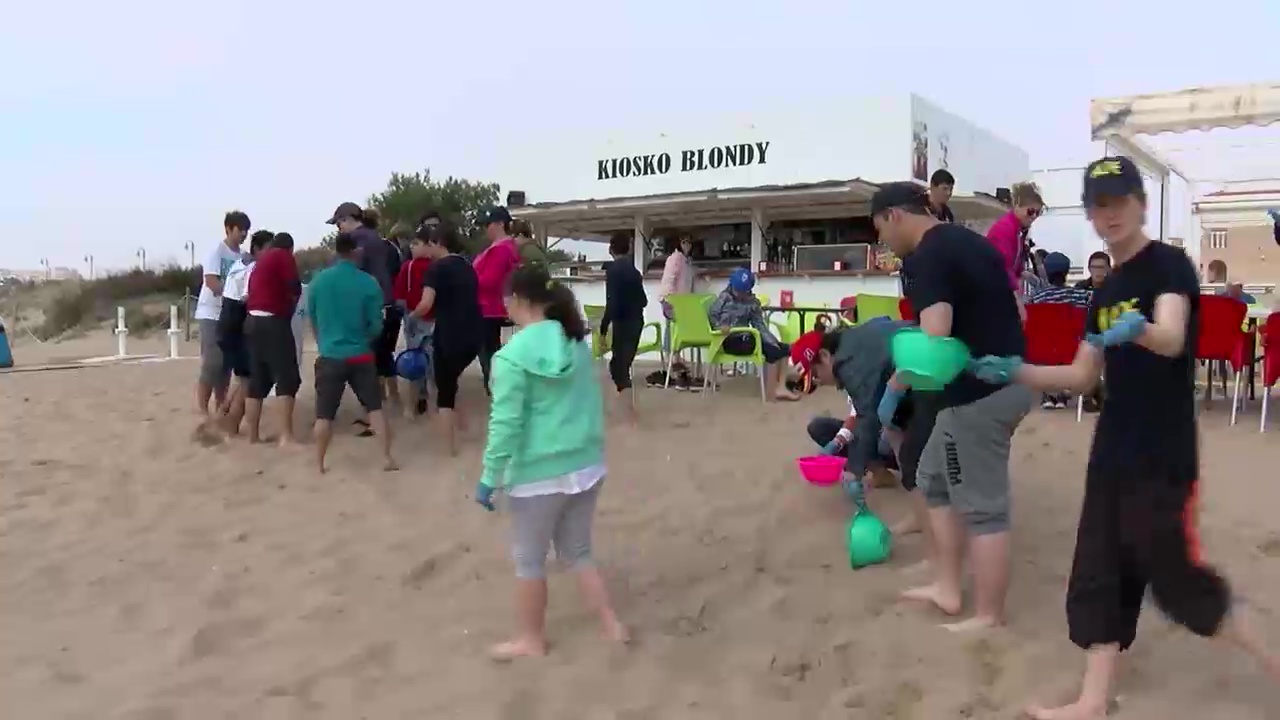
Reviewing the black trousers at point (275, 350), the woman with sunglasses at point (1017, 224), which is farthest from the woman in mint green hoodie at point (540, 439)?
the black trousers at point (275, 350)

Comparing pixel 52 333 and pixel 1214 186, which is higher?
pixel 1214 186

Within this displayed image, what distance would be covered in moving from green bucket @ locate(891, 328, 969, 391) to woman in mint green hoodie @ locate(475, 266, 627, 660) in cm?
111

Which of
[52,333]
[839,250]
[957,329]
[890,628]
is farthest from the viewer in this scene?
[52,333]

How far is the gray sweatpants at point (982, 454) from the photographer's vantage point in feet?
10.3

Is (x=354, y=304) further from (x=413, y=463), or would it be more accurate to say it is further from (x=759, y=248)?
(x=759, y=248)

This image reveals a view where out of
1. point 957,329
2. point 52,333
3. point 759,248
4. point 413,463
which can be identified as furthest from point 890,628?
point 52,333

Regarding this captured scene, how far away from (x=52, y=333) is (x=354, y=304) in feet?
81.0

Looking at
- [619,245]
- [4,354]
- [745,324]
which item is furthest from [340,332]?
[4,354]

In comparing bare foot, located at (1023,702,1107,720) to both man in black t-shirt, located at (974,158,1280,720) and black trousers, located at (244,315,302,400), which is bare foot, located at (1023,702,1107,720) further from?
black trousers, located at (244,315,302,400)

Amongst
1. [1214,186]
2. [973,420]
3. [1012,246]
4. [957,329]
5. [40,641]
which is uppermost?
[1214,186]

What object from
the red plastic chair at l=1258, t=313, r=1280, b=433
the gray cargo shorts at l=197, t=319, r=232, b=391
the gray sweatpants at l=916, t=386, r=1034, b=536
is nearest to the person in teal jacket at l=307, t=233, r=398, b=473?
the gray cargo shorts at l=197, t=319, r=232, b=391

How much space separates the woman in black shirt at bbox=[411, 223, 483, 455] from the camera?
6.52 meters

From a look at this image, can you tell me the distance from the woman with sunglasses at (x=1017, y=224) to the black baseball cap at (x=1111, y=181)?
2.95 m

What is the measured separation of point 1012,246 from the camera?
19.2 feet
